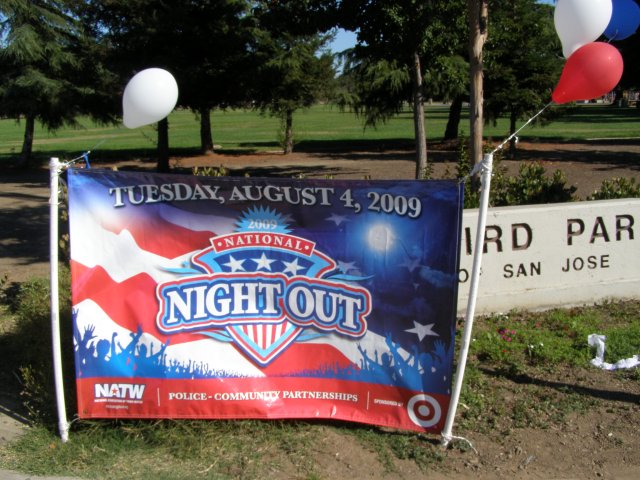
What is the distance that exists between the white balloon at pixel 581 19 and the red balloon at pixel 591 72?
0.08 metres

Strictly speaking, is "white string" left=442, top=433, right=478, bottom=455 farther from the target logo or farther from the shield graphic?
the shield graphic

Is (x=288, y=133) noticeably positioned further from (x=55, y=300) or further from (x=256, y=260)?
(x=55, y=300)

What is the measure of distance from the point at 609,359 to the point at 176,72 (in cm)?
1459

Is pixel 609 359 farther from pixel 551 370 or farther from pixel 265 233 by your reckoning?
pixel 265 233

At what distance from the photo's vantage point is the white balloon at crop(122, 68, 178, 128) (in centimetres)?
440

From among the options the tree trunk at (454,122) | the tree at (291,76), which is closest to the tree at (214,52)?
the tree at (291,76)

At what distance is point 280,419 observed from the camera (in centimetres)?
461

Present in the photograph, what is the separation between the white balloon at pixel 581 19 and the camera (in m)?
4.29

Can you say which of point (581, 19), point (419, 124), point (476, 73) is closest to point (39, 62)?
point (419, 124)

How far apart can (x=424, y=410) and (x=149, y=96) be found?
2.69 metres

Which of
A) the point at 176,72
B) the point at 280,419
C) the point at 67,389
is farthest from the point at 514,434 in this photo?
the point at 176,72

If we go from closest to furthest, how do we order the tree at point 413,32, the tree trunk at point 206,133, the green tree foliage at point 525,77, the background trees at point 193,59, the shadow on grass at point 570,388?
1. the shadow on grass at point 570,388
2. the tree at point 413,32
3. the background trees at point 193,59
4. the green tree foliage at point 525,77
5. the tree trunk at point 206,133

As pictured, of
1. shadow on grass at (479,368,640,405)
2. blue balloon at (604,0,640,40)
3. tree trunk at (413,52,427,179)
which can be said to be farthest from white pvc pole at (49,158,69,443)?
tree trunk at (413,52,427,179)

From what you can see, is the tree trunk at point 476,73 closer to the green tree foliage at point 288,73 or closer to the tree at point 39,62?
the green tree foliage at point 288,73
